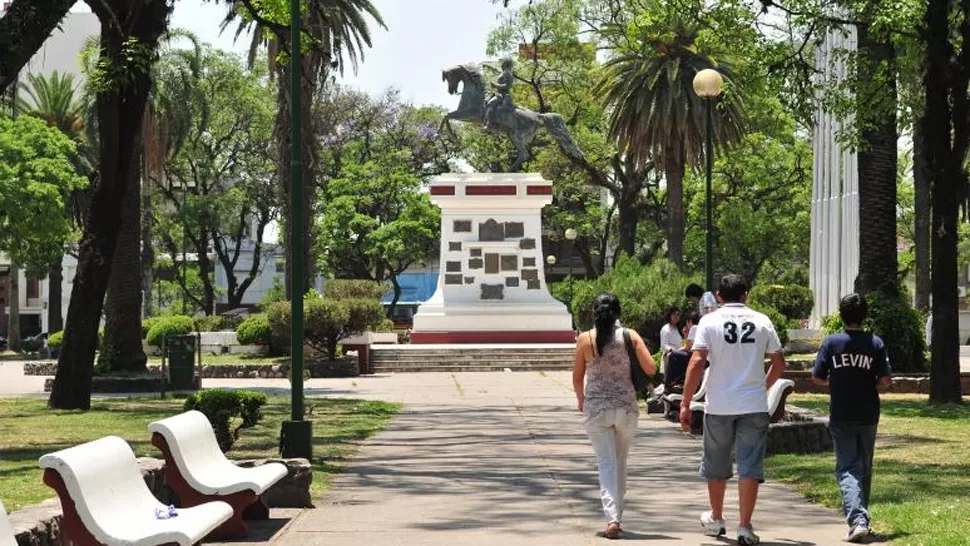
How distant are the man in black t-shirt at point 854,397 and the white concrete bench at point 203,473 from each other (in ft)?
12.9

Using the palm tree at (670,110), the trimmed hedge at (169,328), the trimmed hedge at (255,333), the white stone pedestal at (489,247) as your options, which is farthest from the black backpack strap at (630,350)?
the palm tree at (670,110)

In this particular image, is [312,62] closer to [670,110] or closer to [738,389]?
[670,110]

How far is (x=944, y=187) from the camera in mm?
24469

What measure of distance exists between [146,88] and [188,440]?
554 inches

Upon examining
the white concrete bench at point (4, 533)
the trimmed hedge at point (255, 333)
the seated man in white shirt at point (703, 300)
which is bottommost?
the trimmed hedge at point (255, 333)

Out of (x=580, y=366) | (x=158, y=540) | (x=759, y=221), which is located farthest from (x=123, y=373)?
(x=759, y=221)

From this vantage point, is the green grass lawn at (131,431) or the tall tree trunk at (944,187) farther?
the tall tree trunk at (944,187)

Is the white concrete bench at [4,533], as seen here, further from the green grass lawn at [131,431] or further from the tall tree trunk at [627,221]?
the tall tree trunk at [627,221]

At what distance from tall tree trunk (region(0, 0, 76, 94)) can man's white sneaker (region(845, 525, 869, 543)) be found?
890 cm

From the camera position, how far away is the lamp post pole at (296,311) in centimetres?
1534

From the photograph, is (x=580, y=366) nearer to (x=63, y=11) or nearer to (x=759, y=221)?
(x=63, y=11)

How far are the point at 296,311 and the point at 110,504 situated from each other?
23.1 feet

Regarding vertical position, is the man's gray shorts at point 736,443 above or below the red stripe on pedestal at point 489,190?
below

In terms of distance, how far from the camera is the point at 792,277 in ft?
248
